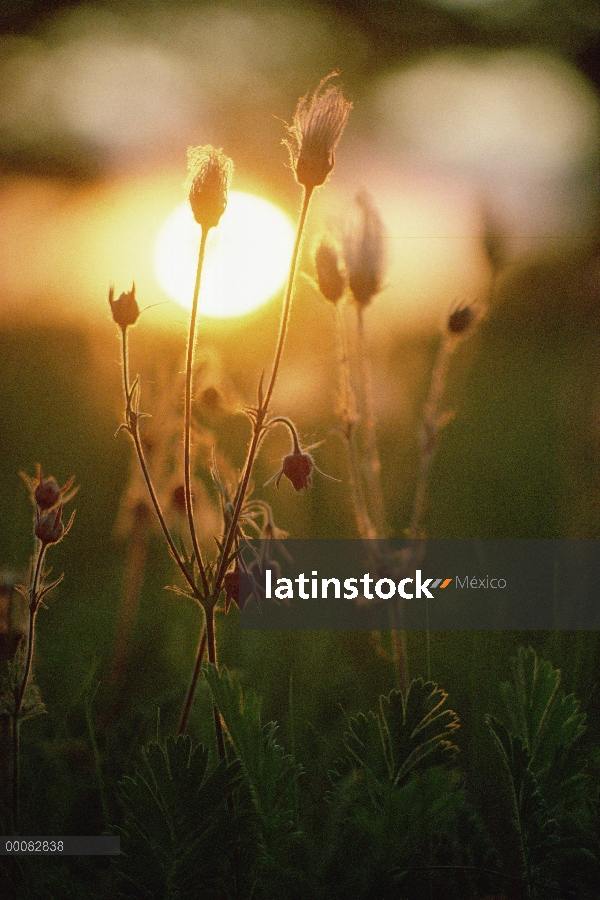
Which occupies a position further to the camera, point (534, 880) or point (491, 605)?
point (491, 605)

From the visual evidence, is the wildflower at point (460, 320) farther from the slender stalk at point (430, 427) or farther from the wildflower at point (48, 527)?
the wildflower at point (48, 527)

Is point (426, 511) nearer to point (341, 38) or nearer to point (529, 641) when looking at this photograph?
point (529, 641)

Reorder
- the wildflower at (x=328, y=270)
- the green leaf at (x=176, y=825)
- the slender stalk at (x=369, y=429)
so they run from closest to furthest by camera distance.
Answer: the green leaf at (x=176, y=825), the wildflower at (x=328, y=270), the slender stalk at (x=369, y=429)

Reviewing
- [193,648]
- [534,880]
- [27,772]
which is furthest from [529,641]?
[27,772]

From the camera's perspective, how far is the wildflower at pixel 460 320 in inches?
45.1

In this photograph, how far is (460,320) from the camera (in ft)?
3.76

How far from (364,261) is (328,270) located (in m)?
0.07

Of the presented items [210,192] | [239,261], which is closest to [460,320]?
[239,261]

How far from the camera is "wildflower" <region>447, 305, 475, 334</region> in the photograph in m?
1.15

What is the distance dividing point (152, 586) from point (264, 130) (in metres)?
0.90

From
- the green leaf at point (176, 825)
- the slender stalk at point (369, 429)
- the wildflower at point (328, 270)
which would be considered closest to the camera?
the green leaf at point (176, 825)

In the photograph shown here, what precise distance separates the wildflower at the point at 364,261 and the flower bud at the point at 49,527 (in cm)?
57

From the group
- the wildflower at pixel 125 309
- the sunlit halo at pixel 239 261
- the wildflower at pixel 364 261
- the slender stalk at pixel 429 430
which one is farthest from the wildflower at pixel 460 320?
the wildflower at pixel 125 309

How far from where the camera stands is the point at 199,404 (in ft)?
3.68
